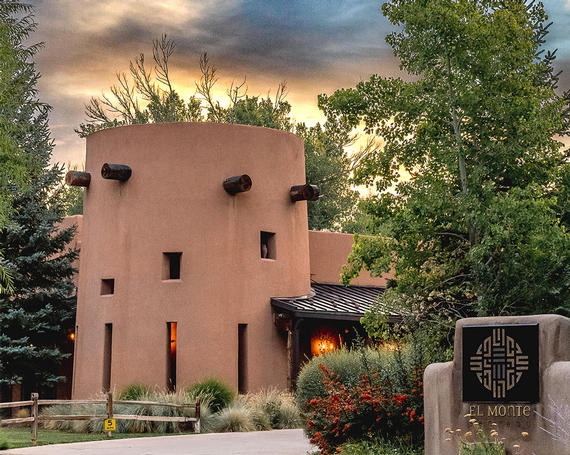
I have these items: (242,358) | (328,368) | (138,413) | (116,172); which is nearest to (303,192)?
(242,358)

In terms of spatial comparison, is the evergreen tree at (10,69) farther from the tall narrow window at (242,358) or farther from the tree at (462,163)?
the tall narrow window at (242,358)

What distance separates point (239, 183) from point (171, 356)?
17.0 feet

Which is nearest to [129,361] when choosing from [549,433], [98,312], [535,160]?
[98,312]

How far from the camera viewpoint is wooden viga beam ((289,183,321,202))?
24812 millimetres

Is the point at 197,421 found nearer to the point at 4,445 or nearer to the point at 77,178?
the point at 4,445

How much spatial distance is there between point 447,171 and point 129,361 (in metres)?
11.2

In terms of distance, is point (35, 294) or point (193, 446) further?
point (35, 294)

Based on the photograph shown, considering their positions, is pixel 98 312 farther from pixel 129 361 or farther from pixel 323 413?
pixel 323 413

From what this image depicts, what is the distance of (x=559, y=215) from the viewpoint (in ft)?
56.4

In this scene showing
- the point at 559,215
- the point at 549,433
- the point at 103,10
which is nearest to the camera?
the point at 549,433

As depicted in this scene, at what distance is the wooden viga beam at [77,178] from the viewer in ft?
81.3

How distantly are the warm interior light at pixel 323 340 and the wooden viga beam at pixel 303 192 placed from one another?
3.83m

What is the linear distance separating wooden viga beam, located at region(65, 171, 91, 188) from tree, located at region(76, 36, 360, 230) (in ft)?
33.2

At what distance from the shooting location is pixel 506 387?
34.0 feet
